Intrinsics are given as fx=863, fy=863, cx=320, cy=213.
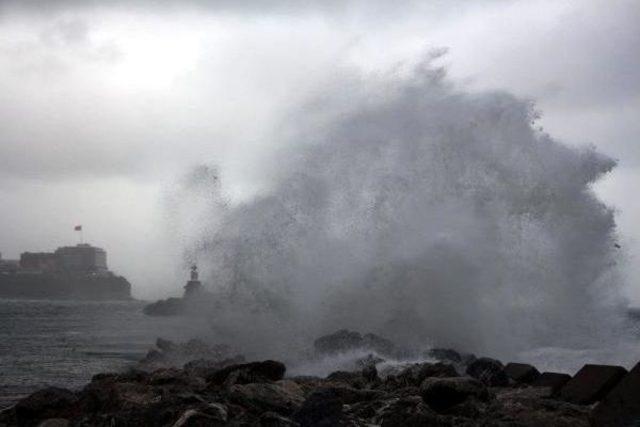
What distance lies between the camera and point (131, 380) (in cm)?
1577

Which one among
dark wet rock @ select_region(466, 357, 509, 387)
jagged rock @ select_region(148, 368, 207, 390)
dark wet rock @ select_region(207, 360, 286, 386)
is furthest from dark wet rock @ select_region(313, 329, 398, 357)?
dark wet rock @ select_region(207, 360, 286, 386)

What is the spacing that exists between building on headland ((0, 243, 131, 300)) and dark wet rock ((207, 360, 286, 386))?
579 ft

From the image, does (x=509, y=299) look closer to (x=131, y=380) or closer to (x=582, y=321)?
(x=582, y=321)

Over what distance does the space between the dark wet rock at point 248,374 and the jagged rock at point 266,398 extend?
1.52m

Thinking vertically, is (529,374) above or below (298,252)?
below

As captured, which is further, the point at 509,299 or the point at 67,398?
the point at 509,299

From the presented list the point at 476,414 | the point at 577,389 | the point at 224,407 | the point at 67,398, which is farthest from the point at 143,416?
the point at 577,389

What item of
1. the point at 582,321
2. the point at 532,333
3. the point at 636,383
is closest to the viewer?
the point at 636,383

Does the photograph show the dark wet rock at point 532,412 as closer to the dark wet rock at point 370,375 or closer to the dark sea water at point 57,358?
the dark wet rock at point 370,375

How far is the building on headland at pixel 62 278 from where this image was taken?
18450 cm

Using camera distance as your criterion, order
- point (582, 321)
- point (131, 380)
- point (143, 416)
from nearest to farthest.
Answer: point (143, 416) → point (131, 380) → point (582, 321)

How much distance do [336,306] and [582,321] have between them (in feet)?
28.0

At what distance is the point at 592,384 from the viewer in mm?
11742

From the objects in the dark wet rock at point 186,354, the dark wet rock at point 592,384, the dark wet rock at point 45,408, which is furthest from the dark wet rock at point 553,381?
the dark wet rock at point 186,354
